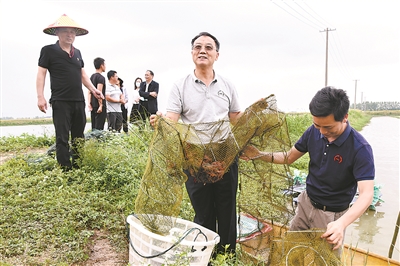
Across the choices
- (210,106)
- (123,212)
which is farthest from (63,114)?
(210,106)

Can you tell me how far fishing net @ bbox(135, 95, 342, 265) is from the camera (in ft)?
6.84

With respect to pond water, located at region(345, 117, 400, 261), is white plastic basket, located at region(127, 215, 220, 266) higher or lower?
higher

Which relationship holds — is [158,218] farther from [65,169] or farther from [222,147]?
[65,169]

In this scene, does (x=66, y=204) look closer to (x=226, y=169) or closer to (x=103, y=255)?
(x=103, y=255)

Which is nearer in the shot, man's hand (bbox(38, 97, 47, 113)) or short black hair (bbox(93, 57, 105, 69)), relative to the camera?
man's hand (bbox(38, 97, 47, 113))

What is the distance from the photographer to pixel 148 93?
7637 millimetres

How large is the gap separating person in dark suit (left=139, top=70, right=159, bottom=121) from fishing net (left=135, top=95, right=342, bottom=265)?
5.14 m

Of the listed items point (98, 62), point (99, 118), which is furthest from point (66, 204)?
point (98, 62)

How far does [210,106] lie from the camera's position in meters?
2.42

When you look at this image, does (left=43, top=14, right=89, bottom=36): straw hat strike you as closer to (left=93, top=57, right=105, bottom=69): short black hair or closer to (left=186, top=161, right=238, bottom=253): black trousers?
(left=93, top=57, right=105, bottom=69): short black hair

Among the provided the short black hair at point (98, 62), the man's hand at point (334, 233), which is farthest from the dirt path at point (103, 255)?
the short black hair at point (98, 62)

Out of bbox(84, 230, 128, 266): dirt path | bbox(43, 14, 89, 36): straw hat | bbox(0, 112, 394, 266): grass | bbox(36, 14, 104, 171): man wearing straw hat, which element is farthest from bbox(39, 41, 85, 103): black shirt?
bbox(84, 230, 128, 266): dirt path

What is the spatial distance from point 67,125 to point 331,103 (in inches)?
127

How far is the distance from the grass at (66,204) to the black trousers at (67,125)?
16 cm
